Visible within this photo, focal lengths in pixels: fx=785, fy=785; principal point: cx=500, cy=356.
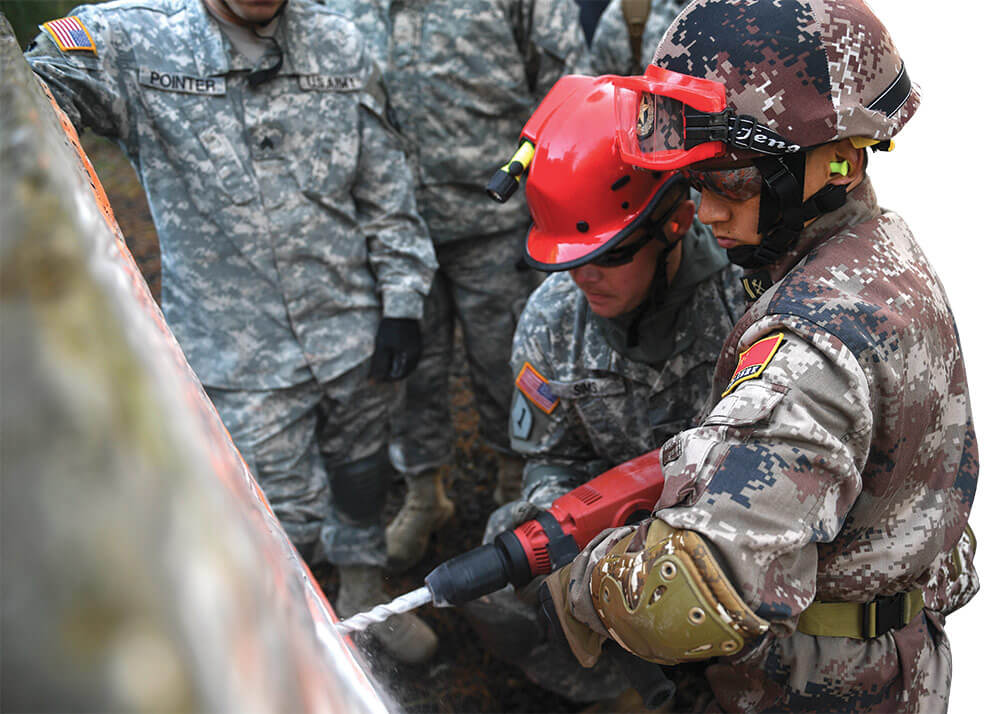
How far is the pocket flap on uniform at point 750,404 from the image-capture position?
4.18ft

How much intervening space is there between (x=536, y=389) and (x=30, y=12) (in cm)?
205

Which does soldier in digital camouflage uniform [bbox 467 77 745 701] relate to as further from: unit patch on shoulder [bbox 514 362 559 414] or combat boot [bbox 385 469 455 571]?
combat boot [bbox 385 469 455 571]

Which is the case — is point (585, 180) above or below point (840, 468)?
above

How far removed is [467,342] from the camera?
402 cm

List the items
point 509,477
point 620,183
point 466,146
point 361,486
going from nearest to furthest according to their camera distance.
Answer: point 620,183
point 361,486
point 466,146
point 509,477

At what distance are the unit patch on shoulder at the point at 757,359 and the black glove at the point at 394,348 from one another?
1.85 metres

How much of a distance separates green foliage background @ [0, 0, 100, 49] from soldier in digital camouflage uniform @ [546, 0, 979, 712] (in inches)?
72.8

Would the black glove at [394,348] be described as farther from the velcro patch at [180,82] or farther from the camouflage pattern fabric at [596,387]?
the velcro patch at [180,82]

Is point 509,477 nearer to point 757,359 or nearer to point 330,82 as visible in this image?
point 330,82

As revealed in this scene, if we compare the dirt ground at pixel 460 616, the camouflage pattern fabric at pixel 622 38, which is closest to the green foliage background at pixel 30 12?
the dirt ground at pixel 460 616

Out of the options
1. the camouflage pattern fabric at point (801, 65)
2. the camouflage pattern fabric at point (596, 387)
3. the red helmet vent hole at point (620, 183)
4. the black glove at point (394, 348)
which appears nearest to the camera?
the camouflage pattern fabric at point (801, 65)

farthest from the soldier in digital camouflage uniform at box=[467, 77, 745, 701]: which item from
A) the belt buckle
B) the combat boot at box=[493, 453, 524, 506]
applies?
the combat boot at box=[493, 453, 524, 506]

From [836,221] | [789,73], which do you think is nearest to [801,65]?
[789,73]

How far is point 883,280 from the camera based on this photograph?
1.49m
